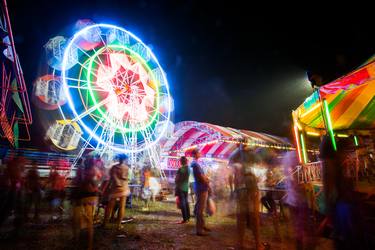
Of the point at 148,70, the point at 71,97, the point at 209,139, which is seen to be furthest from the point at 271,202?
the point at 209,139

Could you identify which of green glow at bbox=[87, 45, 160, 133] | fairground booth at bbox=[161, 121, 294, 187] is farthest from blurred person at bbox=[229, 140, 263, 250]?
fairground booth at bbox=[161, 121, 294, 187]

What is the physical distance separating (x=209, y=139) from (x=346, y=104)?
31.1 ft

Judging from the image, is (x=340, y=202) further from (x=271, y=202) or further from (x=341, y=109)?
(x=341, y=109)

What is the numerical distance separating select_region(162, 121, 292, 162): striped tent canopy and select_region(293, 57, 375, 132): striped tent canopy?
616 centimetres

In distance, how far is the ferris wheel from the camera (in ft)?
33.4

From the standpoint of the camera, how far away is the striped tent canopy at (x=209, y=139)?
57.3ft

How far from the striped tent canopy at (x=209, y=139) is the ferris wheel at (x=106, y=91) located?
4.73 meters

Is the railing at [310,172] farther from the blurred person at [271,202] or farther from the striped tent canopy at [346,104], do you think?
the striped tent canopy at [346,104]

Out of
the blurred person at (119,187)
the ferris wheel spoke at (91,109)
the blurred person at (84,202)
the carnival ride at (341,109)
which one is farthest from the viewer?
the ferris wheel spoke at (91,109)

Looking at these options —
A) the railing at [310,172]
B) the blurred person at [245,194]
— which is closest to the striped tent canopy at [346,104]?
the railing at [310,172]

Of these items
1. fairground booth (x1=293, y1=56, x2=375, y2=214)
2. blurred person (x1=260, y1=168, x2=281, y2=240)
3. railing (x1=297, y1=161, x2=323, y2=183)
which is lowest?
blurred person (x1=260, y1=168, x2=281, y2=240)

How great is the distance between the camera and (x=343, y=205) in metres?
2.73

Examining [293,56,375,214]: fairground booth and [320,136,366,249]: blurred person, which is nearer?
[320,136,366,249]: blurred person

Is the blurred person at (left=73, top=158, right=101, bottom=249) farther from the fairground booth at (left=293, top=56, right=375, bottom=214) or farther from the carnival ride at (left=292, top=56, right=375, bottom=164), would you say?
the carnival ride at (left=292, top=56, right=375, bottom=164)
